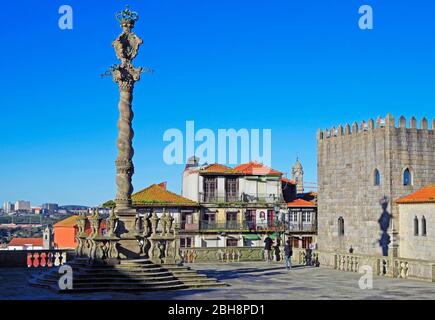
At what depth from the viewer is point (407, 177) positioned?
42375mm

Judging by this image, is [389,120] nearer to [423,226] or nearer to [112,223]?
[423,226]

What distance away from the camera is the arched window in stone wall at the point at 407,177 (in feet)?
138

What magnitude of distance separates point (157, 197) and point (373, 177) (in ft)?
79.0

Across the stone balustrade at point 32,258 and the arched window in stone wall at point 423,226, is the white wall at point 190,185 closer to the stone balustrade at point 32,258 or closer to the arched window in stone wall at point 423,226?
the arched window in stone wall at point 423,226

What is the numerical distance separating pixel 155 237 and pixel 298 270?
10.0 m

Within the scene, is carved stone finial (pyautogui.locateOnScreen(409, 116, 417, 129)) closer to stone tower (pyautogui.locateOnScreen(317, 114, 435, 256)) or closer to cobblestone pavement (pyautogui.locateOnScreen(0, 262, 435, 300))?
stone tower (pyautogui.locateOnScreen(317, 114, 435, 256))

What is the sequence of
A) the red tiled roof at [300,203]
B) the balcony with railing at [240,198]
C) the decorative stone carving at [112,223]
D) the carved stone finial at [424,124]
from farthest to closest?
the red tiled roof at [300,203] → the balcony with railing at [240,198] → the carved stone finial at [424,124] → the decorative stone carving at [112,223]

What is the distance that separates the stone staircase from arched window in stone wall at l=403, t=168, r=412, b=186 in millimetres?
20502

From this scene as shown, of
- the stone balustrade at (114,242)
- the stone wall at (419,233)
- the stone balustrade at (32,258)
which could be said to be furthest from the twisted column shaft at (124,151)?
the stone wall at (419,233)

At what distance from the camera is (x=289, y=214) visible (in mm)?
65125

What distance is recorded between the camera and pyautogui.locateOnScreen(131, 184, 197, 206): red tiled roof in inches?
2354

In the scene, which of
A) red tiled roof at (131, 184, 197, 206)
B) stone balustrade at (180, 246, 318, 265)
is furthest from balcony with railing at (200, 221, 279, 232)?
stone balustrade at (180, 246, 318, 265)
